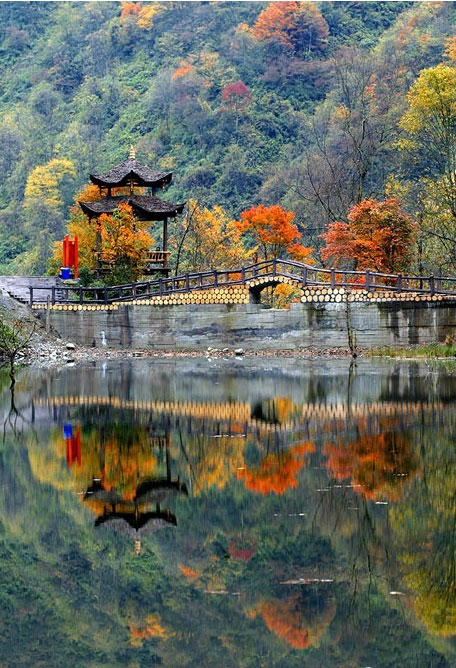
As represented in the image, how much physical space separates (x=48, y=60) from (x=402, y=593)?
127 meters

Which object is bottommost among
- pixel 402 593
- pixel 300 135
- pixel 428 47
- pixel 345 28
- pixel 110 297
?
pixel 402 593

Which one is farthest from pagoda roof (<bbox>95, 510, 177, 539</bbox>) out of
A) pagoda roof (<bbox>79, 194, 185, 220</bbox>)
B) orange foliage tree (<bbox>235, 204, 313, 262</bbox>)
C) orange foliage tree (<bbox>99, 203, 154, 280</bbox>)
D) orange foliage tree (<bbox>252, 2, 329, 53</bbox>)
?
orange foliage tree (<bbox>252, 2, 329, 53</bbox>)

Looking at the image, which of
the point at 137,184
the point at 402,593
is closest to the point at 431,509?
the point at 402,593

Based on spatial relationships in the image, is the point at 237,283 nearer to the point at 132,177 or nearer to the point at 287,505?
the point at 132,177

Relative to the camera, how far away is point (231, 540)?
37.6 ft

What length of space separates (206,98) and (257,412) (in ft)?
279

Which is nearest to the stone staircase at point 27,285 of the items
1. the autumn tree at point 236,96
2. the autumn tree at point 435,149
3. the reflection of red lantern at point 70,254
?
the reflection of red lantern at point 70,254

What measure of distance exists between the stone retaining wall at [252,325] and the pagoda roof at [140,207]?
5.86 meters

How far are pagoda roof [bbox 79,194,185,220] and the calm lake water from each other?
29.1m

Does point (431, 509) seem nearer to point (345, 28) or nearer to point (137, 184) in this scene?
point (137, 184)

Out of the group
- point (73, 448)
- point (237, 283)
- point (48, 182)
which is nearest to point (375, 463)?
point (73, 448)

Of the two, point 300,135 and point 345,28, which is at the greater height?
point 345,28

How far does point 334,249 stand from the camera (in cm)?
4738

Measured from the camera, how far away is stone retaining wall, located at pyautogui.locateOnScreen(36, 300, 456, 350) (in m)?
41.6
